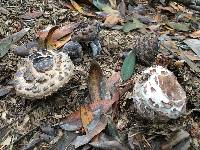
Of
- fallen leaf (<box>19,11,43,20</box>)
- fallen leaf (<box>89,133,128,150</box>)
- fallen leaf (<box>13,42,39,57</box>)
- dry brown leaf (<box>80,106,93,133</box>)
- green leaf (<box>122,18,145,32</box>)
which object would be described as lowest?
fallen leaf (<box>89,133,128,150</box>)

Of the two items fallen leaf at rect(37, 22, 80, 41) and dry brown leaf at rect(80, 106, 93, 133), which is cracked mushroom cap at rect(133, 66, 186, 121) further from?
fallen leaf at rect(37, 22, 80, 41)

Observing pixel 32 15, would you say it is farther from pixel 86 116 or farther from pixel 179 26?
pixel 179 26

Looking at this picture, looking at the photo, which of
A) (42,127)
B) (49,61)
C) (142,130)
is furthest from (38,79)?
(142,130)

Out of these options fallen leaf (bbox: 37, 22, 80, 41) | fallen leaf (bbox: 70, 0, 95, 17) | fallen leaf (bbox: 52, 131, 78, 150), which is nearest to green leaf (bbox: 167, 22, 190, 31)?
fallen leaf (bbox: 70, 0, 95, 17)

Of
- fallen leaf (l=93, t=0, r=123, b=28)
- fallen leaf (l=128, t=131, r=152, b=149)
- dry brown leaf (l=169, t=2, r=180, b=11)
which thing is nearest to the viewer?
fallen leaf (l=128, t=131, r=152, b=149)

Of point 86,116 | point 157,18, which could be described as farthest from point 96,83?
point 157,18

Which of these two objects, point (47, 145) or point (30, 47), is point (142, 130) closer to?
point (47, 145)
